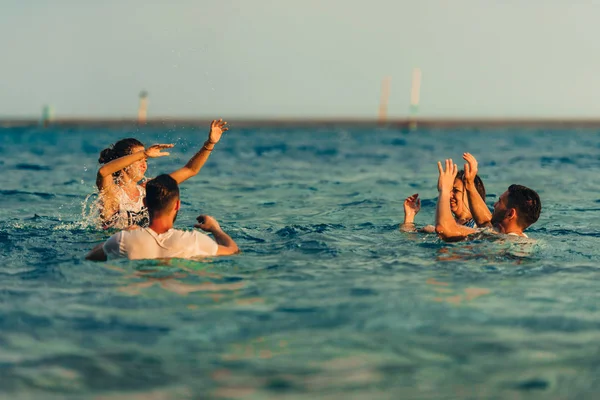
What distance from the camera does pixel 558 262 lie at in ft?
27.4

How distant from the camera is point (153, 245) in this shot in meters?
7.18

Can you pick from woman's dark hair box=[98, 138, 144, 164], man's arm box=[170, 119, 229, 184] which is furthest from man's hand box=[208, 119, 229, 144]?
woman's dark hair box=[98, 138, 144, 164]

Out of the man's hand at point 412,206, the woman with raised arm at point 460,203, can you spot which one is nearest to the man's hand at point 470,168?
the woman with raised arm at point 460,203

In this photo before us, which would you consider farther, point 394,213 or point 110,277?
point 394,213

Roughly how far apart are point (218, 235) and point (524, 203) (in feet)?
10.9

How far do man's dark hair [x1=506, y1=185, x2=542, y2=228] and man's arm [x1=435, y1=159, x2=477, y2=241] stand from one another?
59 cm

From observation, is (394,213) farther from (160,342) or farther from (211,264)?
(160,342)

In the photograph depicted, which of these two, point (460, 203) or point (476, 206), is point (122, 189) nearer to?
point (460, 203)

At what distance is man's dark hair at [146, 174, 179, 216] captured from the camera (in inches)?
278

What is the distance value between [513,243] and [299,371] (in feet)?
14.0

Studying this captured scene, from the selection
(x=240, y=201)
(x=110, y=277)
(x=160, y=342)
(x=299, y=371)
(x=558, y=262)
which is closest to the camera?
(x=299, y=371)

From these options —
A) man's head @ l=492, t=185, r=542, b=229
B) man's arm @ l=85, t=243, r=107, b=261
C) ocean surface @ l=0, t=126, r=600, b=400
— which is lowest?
ocean surface @ l=0, t=126, r=600, b=400

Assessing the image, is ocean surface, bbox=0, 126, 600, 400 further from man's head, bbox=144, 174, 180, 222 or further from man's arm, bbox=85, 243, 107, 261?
man's head, bbox=144, 174, 180, 222

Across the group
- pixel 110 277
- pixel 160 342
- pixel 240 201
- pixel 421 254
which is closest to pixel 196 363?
pixel 160 342
